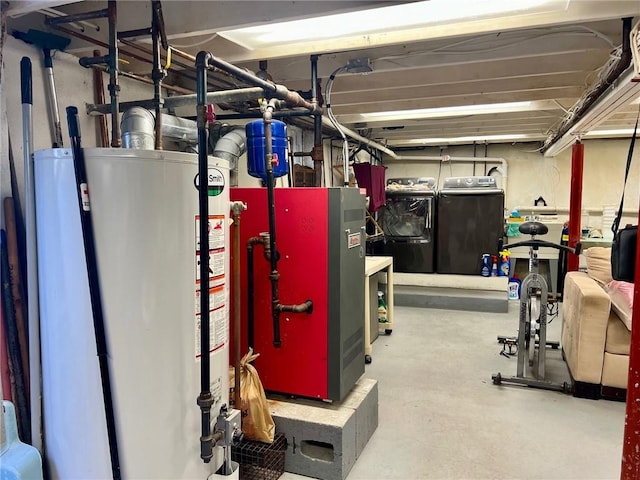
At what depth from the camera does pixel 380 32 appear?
2361 millimetres

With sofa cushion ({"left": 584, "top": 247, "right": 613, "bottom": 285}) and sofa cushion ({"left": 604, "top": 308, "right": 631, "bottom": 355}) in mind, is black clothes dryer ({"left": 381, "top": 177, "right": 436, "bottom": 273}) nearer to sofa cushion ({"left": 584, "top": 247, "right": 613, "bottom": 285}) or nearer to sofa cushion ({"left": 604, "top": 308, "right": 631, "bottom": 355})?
sofa cushion ({"left": 584, "top": 247, "right": 613, "bottom": 285})

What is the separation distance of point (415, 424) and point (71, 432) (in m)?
2.09

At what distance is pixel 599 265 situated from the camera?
3994 millimetres

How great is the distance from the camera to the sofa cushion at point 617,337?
323 cm

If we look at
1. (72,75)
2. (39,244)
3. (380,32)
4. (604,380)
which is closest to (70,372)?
(39,244)

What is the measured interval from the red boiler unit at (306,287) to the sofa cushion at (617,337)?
202 centimetres

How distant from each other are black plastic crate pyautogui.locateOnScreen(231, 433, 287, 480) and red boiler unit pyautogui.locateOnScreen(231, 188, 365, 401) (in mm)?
329

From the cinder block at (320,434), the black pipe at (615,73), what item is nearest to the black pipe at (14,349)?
the cinder block at (320,434)

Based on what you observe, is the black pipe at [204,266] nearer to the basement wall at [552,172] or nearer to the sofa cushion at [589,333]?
the sofa cushion at [589,333]

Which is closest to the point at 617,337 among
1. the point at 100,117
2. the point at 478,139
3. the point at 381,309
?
the point at 381,309

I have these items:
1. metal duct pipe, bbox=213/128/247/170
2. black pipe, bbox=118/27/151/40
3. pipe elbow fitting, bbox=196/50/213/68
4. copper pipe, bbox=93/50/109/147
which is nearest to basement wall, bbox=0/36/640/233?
metal duct pipe, bbox=213/128/247/170

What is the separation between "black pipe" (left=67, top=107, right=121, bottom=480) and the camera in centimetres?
148

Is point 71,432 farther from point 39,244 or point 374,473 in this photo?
point 374,473

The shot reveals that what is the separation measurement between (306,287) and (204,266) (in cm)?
94
